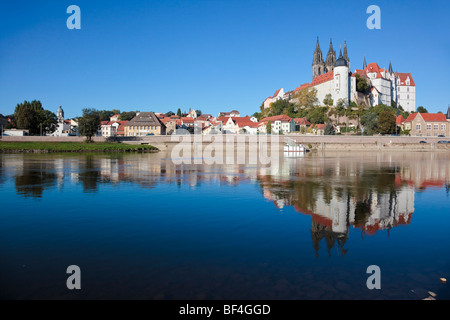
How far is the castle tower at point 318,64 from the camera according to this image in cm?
15788

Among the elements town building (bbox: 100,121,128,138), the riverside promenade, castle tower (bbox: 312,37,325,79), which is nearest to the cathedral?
castle tower (bbox: 312,37,325,79)

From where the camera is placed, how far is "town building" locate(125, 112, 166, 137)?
116812 millimetres

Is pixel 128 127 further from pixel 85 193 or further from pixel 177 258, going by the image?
pixel 177 258

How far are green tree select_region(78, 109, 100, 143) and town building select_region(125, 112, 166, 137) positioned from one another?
114ft

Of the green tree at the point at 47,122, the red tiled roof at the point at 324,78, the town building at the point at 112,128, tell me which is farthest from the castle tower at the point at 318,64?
the green tree at the point at 47,122

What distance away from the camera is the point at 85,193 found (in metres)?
19.5

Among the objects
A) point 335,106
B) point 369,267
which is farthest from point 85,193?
point 335,106

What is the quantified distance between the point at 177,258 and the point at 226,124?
130145 mm

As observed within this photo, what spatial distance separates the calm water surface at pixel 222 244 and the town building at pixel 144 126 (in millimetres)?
98408

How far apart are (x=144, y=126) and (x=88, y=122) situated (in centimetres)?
3809

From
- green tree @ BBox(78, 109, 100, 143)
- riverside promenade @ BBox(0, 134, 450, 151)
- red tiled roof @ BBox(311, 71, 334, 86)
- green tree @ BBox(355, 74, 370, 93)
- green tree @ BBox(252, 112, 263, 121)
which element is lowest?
riverside promenade @ BBox(0, 134, 450, 151)

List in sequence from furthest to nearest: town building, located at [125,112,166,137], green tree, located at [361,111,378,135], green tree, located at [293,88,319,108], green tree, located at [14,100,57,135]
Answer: green tree, located at [293,88,319,108], town building, located at [125,112,166,137], green tree, located at [361,111,378,135], green tree, located at [14,100,57,135]

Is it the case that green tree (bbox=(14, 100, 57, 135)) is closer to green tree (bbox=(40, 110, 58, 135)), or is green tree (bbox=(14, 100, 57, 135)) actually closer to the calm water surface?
green tree (bbox=(40, 110, 58, 135))
